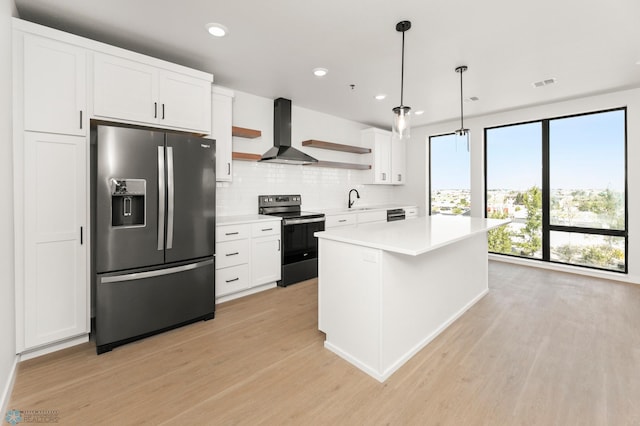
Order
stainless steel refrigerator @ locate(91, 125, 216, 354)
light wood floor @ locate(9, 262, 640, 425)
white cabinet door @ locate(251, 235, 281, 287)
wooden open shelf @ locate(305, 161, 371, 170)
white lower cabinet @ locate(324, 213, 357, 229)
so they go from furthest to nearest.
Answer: wooden open shelf @ locate(305, 161, 371, 170) → white lower cabinet @ locate(324, 213, 357, 229) → white cabinet door @ locate(251, 235, 281, 287) → stainless steel refrigerator @ locate(91, 125, 216, 354) → light wood floor @ locate(9, 262, 640, 425)

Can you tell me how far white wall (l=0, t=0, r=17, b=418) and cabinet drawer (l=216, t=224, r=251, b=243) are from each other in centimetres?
159

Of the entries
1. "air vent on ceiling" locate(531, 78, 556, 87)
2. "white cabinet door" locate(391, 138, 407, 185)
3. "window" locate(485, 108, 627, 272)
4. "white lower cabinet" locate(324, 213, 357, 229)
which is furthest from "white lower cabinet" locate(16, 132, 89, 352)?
"window" locate(485, 108, 627, 272)

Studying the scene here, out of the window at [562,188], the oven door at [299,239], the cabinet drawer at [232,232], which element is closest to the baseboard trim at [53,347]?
the cabinet drawer at [232,232]

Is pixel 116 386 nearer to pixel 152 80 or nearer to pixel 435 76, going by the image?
pixel 152 80

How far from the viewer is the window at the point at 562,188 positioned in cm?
422

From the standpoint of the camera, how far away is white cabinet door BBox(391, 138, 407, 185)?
19.9 ft

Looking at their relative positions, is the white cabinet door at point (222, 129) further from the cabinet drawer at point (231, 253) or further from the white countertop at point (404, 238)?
the white countertop at point (404, 238)

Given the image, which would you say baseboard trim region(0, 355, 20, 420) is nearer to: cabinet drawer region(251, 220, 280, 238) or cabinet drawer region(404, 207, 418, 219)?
cabinet drawer region(251, 220, 280, 238)

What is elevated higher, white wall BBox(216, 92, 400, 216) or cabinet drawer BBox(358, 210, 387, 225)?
white wall BBox(216, 92, 400, 216)

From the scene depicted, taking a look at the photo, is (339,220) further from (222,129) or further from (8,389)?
(8,389)

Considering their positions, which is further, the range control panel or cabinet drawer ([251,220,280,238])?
the range control panel

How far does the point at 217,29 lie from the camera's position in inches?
97.9

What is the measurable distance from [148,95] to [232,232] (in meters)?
1.58

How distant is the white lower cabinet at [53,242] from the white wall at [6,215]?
0.12 meters
